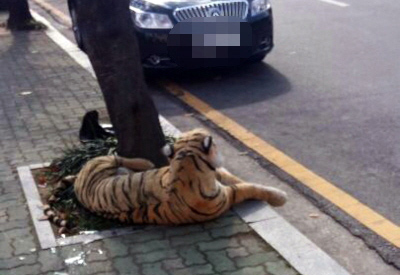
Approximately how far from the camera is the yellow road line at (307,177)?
16.2 feet

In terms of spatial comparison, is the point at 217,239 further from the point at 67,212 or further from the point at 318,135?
the point at 318,135

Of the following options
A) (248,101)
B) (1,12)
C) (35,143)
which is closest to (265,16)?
(248,101)

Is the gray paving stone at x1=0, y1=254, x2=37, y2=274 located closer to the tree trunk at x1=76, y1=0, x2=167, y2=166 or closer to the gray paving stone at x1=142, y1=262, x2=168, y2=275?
the gray paving stone at x1=142, y1=262, x2=168, y2=275

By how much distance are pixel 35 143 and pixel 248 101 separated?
7.77ft

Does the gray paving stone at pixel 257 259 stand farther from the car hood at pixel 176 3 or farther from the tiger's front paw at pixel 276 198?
the car hood at pixel 176 3

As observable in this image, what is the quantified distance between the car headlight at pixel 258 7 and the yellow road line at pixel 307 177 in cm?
134

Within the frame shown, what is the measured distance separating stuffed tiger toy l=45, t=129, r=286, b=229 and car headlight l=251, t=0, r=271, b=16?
4.04 metres

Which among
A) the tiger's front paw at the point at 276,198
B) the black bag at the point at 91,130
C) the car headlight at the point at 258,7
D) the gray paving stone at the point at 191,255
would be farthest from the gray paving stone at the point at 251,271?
the car headlight at the point at 258,7

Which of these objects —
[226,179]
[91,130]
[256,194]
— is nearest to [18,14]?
[91,130]

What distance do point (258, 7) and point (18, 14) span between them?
5166mm

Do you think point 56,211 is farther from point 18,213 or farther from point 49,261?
point 49,261

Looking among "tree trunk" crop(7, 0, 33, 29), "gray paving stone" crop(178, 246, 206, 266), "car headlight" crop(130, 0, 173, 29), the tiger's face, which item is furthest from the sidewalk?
"tree trunk" crop(7, 0, 33, 29)

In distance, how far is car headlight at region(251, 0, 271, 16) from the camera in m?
8.78

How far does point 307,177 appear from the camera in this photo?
19.0 ft
